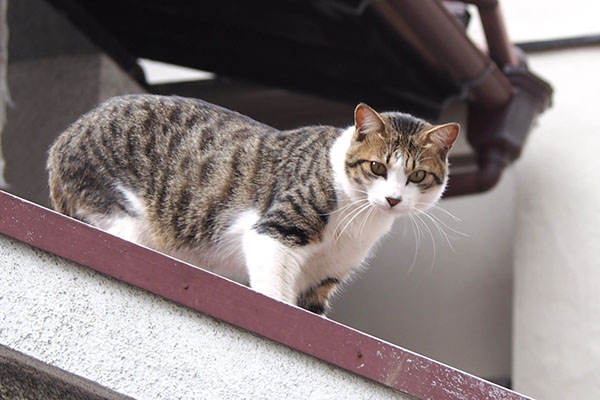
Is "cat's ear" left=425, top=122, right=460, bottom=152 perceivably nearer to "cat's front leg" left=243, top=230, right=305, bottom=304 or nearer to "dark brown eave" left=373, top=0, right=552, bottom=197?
"cat's front leg" left=243, top=230, right=305, bottom=304

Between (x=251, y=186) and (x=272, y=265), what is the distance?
0.39 m

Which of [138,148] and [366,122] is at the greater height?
[366,122]

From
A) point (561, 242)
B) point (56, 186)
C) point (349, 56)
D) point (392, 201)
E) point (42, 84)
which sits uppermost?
point (392, 201)

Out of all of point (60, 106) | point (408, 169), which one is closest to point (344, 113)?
point (60, 106)

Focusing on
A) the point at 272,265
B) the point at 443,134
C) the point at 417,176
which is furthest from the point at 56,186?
the point at 443,134

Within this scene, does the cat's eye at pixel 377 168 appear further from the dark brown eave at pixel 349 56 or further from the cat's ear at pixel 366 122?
the dark brown eave at pixel 349 56

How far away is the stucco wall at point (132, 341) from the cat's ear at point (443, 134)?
127cm

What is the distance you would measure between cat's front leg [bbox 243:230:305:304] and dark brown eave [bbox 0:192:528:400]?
0.86m

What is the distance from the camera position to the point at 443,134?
3238 millimetres

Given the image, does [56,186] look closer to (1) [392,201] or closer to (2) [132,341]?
(1) [392,201]

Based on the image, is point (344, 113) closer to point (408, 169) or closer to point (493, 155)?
point (493, 155)

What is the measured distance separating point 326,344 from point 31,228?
0.72 meters

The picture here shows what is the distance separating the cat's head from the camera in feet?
10.3

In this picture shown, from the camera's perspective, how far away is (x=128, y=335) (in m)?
2.09
